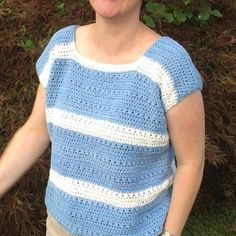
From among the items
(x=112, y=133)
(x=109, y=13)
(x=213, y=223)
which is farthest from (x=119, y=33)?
(x=213, y=223)

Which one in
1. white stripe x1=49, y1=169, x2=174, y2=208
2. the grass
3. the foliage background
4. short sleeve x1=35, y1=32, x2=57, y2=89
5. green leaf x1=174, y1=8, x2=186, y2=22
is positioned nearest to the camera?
white stripe x1=49, y1=169, x2=174, y2=208

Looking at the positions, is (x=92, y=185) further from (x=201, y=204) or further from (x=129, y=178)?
(x=201, y=204)

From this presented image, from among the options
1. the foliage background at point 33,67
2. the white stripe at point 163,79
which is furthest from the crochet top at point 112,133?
the foliage background at point 33,67

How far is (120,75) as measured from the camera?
1681mm

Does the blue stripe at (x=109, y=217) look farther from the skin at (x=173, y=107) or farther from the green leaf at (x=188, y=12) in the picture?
the green leaf at (x=188, y=12)

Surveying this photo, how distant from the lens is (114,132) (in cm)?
167

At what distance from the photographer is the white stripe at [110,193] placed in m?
1.74

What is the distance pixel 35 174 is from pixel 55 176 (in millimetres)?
1200

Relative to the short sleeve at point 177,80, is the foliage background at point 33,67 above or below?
below

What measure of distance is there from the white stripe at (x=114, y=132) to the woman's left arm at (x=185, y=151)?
5cm

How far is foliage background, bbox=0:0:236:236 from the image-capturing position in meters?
3.06

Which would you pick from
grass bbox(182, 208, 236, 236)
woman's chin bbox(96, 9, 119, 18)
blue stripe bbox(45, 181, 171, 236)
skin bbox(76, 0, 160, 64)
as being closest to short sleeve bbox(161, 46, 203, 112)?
skin bbox(76, 0, 160, 64)

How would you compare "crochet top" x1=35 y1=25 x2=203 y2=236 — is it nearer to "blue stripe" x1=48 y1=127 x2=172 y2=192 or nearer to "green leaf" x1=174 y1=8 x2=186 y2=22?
"blue stripe" x1=48 y1=127 x2=172 y2=192

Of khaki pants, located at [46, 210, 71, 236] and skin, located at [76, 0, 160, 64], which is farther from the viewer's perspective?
khaki pants, located at [46, 210, 71, 236]
